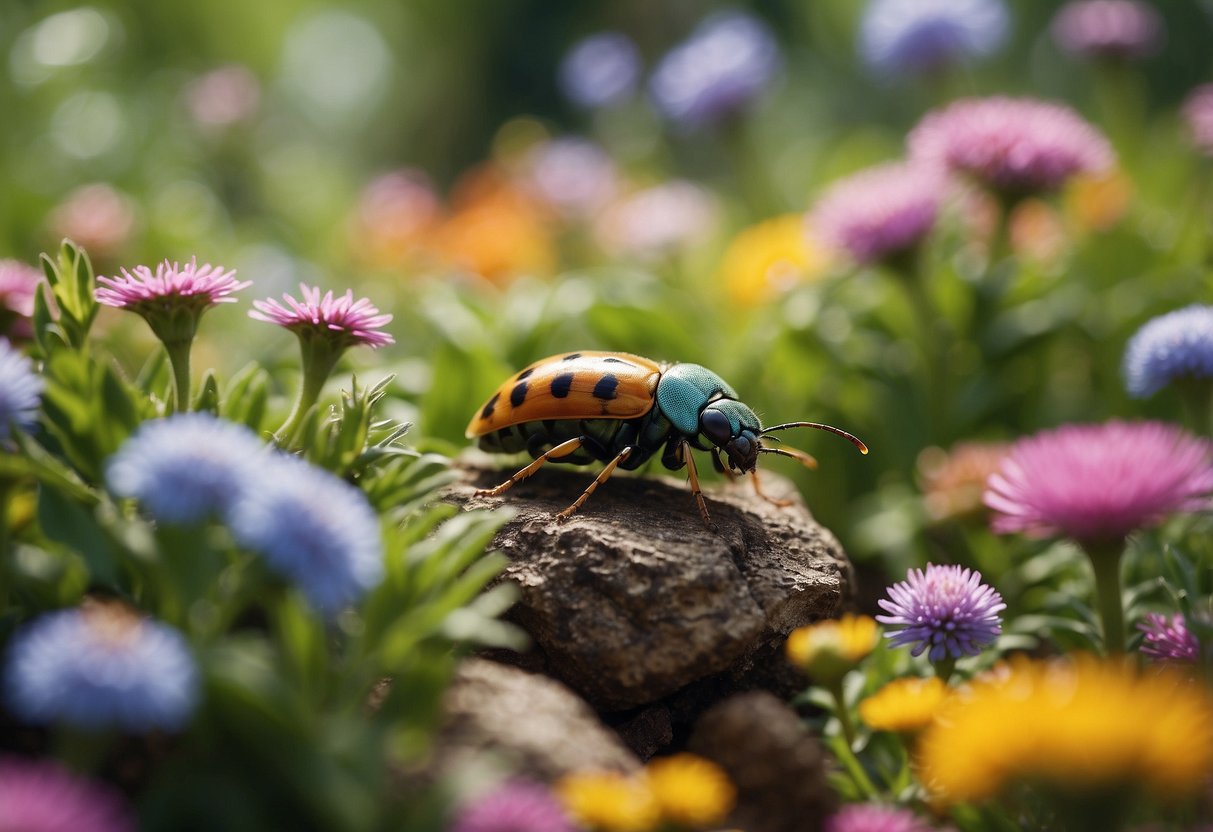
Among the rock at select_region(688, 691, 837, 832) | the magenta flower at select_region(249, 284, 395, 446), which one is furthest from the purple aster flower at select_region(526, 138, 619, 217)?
the rock at select_region(688, 691, 837, 832)

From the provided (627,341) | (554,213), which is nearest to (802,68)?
(554,213)

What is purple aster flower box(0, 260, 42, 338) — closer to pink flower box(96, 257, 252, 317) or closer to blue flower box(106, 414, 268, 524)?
pink flower box(96, 257, 252, 317)

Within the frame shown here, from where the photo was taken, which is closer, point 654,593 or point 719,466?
point 654,593

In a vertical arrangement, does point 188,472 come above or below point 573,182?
below

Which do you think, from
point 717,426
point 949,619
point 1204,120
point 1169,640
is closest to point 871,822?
point 949,619

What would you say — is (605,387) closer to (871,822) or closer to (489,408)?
(489,408)

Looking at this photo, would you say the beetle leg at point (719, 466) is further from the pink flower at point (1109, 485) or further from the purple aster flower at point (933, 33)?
the purple aster flower at point (933, 33)
